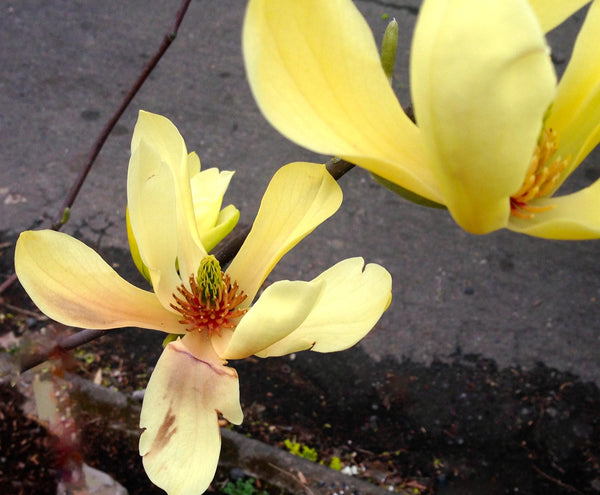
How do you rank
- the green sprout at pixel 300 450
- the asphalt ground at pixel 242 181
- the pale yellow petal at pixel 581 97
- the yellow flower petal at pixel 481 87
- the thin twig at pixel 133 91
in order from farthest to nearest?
1. the asphalt ground at pixel 242 181
2. the green sprout at pixel 300 450
3. the thin twig at pixel 133 91
4. the pale yellow petal at pixel 581 97
5. the yellow flower petal at pixel 481 87

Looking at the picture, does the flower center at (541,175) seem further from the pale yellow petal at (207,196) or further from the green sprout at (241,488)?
the green sprout at (241,488)

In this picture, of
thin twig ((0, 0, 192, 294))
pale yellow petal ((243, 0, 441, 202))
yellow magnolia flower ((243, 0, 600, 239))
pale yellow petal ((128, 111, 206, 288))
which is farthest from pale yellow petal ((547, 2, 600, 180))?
thin twig ((0, 0, 192, 294))

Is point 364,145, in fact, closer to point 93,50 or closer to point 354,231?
point 354,231

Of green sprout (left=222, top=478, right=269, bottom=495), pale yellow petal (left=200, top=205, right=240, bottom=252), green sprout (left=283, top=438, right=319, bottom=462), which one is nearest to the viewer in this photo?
pale yellow petal (left=200, top=205, right=240, bottom=252)

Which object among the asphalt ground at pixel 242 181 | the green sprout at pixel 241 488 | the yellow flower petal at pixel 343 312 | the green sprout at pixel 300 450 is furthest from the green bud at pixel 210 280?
the asphalt ground at pixel 242 181

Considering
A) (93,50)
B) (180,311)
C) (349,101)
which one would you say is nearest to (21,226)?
(93,50)

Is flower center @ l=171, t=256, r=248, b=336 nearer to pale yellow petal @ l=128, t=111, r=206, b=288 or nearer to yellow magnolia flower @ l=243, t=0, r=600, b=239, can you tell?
pale yellow petal @ l=128, t=111, r=206, b=288
